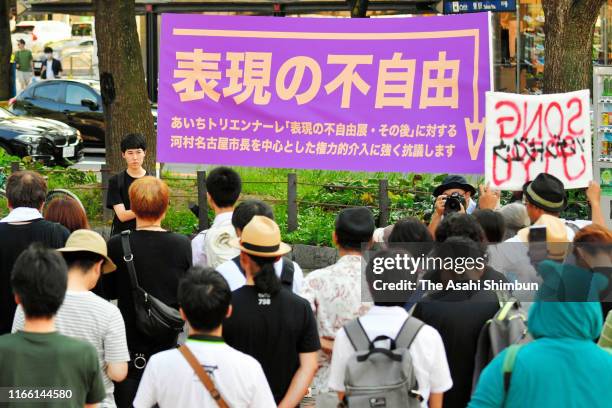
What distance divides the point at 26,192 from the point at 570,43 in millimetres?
8629

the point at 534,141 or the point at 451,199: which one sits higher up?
the point at 534,141

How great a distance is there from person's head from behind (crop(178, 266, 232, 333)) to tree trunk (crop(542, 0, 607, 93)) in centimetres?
979

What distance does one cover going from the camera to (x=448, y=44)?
11453mm

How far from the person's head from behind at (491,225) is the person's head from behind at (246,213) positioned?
126 centimetres

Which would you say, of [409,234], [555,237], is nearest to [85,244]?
[409,234]

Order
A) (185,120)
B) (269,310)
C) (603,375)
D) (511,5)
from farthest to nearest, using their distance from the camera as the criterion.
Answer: (511,5), (185,120), (269,310), (603,375)

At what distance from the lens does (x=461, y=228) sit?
20.1ft

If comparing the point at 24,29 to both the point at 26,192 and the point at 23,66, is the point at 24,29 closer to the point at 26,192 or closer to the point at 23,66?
the point at 23,66

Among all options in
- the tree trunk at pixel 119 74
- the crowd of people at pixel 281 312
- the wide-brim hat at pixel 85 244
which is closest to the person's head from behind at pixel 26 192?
the crowd of people at pixel 281 312

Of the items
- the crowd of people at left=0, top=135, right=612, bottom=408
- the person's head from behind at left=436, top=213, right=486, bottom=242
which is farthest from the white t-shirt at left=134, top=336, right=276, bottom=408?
the person's head from behind at left=436, top=213, right=486, bottom=242

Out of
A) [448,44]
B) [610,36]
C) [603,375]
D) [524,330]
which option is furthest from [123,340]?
[610,36]

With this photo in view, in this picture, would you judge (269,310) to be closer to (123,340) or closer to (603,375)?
(123,340)

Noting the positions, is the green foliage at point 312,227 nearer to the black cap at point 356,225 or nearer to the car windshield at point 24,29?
the black cap at point 356,225

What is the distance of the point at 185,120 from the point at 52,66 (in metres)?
23.0
